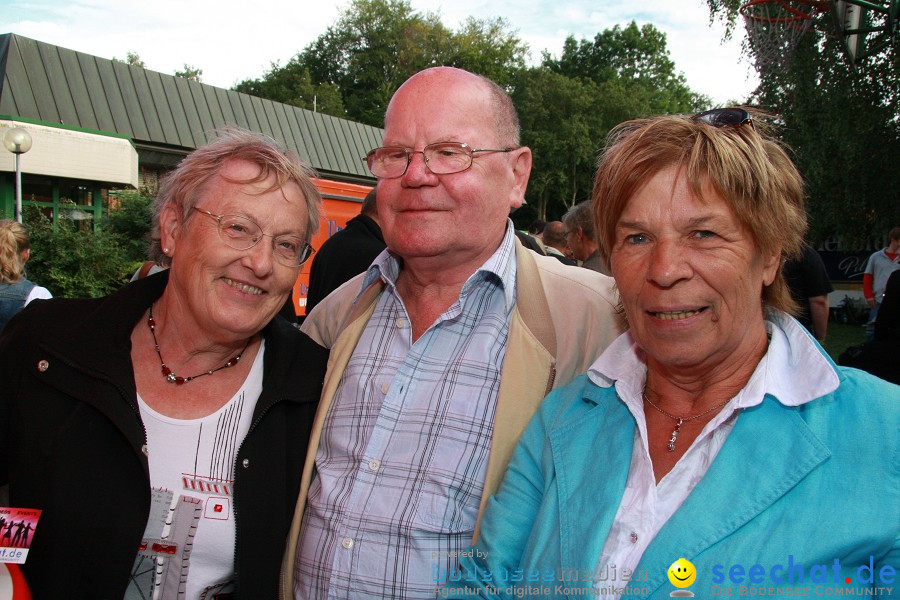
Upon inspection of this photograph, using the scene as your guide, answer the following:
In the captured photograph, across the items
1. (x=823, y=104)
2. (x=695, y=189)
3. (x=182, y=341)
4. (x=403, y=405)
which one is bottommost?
(x=403, y=405)

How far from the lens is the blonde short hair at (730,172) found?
1.63 metres

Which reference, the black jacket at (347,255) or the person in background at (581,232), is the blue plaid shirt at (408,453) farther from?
the person in background at (581,232)

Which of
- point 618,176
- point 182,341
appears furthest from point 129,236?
point 618,176

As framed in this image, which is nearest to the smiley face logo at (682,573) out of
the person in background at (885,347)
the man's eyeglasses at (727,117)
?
the man's eyeglasses at (727,117)

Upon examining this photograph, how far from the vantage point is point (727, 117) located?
68.3 inches

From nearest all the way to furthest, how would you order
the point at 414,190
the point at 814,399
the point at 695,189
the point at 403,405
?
the point at 814,399 → the point at 695,189 → the point at 403,405 → the point at 414,190

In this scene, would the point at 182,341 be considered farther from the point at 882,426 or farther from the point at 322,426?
the point at 882,426

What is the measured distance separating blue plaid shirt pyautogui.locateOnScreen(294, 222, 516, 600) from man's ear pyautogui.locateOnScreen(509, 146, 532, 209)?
33 cm

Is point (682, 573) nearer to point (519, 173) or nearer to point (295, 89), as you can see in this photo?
point (519, 173)

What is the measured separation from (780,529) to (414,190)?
1584 millimetres

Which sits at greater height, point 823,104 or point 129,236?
point 823,104

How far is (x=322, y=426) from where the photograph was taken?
229 centimetres

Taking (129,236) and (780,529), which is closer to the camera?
(780,529)

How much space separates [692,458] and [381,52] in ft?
167
